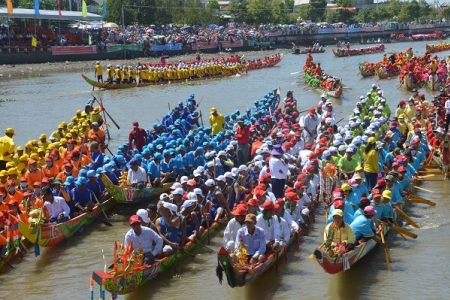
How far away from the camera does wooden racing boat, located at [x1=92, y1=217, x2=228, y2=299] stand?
884cm

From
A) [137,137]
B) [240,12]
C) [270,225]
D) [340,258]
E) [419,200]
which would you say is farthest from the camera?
[240,12]

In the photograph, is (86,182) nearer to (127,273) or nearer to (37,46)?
(127,273)

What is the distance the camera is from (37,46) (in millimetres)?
50594

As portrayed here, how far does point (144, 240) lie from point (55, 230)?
2.53 meters

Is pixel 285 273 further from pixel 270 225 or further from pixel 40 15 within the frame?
pixel 40 15

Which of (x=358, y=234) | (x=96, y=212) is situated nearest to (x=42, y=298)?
(x=96, y=212)

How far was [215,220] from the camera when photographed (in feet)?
38.8

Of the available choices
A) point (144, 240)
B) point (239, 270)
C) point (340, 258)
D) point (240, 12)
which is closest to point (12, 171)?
point (144, 240)

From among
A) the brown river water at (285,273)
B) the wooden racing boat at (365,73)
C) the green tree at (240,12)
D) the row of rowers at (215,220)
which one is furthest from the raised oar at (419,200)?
the green tree at (240,12)

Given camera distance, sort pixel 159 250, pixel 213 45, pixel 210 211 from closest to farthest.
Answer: pixel 159 250
pixel 210 211
pixel 213 45

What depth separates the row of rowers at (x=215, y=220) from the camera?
950 centimetres

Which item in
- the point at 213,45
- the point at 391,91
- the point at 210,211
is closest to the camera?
the point at 210,211

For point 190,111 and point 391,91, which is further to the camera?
point 391,91

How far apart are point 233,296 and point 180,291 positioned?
79 cm
